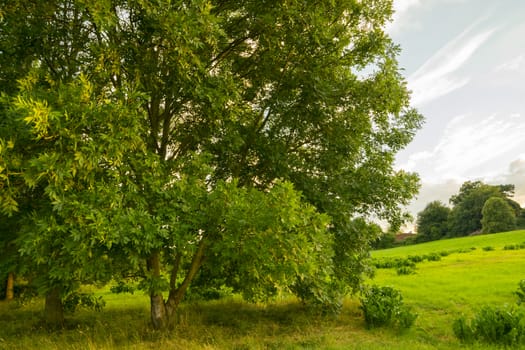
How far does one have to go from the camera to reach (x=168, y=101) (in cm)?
1063

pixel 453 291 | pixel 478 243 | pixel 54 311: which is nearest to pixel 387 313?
pixel 453 291

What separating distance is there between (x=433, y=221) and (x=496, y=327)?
99960mm

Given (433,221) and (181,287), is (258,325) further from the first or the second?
(433,221)

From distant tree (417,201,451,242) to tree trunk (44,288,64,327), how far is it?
322 feet

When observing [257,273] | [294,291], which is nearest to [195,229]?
[257,273]

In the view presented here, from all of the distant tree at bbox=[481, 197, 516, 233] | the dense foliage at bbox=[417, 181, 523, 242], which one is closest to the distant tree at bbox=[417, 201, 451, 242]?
the dense foliage at bbox=[417, 181, 523, 242]

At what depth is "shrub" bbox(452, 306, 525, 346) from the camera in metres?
9.62

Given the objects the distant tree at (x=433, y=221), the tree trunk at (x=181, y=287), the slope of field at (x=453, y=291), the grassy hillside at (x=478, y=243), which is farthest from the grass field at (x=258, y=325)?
the distant tree at (x=433, y=221)

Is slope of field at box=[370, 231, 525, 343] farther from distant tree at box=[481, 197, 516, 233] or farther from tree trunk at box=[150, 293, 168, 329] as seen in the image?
distant tree at box=[481, 197, 516, 233]

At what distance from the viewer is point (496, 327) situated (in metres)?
9.90

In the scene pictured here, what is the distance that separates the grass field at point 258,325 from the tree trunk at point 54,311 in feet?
1.65

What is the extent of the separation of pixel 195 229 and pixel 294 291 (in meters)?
4.92

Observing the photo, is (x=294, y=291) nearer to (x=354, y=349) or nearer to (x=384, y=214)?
(x=354, y=349)

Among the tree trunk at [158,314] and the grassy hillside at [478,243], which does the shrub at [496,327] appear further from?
the grassy hillside at [478,243]
